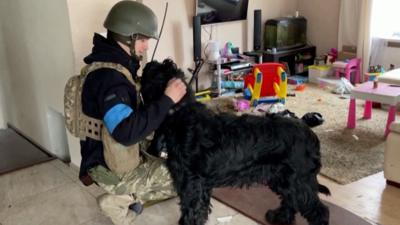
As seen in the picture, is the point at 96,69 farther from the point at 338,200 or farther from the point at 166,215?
the point at 338,200

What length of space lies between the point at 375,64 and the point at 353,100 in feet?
5.83

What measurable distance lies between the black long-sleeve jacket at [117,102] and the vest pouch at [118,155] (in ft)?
0.23

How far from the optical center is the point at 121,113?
1.59m

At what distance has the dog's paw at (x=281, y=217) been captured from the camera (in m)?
2.08

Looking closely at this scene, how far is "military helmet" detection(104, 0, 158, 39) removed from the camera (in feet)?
5.69

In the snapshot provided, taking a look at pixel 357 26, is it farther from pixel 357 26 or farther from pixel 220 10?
pixel 220 10

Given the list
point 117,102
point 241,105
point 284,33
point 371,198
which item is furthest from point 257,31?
point 117,102

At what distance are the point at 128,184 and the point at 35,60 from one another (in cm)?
153

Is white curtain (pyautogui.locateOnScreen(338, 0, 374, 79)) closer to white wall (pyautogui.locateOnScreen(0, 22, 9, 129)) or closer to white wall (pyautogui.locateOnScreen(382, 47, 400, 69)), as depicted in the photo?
white wall (pyautogui.locateOnScreen(382, 47, 400, 69))

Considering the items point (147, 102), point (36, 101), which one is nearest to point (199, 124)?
point (147, 102)

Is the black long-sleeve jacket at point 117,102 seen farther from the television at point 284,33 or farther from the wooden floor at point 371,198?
the television at point 284,33

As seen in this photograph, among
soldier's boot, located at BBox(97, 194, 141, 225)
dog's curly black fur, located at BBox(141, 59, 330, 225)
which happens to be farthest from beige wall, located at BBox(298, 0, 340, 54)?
soldier's boot, located at BBox(97, 194, 141, 225)

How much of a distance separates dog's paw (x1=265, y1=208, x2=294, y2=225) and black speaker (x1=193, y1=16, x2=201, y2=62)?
9.77ft

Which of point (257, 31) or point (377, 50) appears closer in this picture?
point (377, 50)
